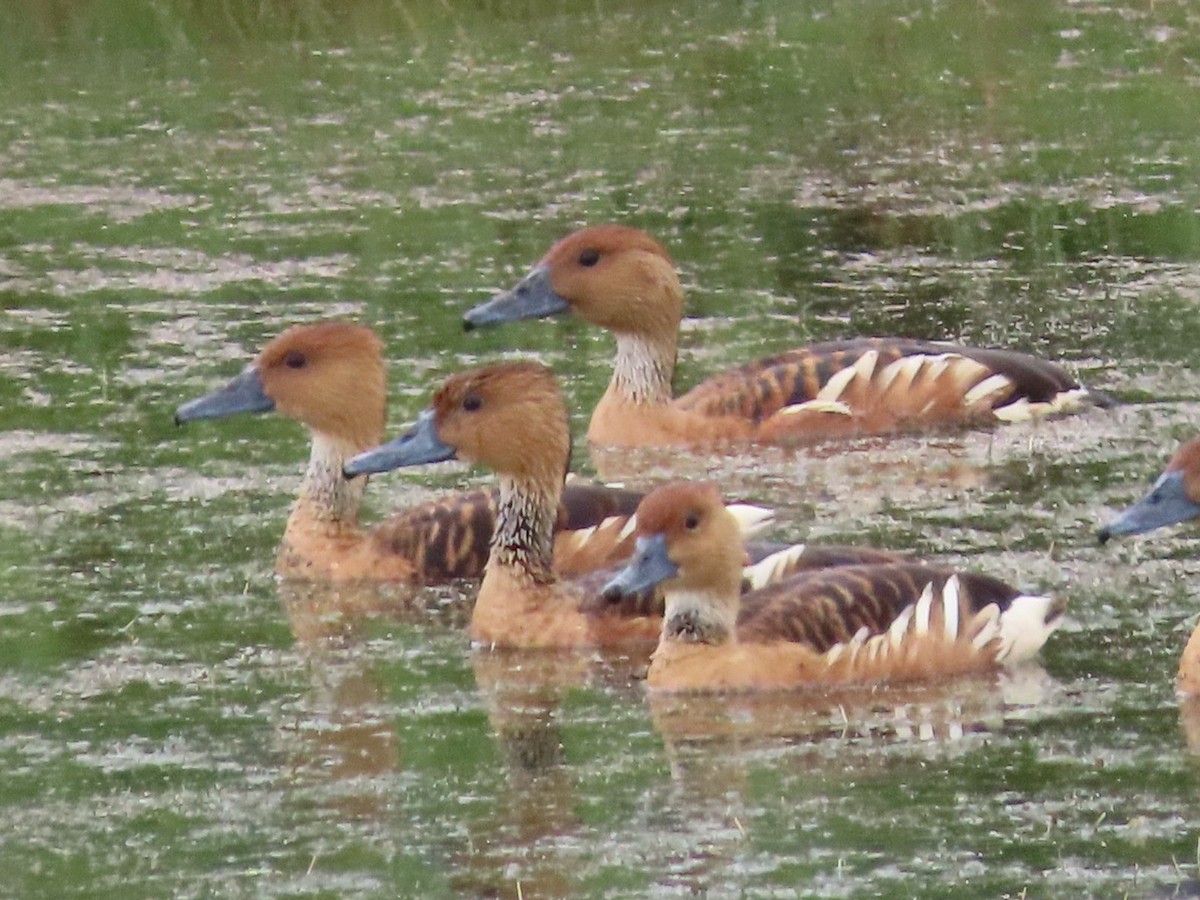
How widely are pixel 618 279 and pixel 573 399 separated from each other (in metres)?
0.72

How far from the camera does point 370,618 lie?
374 inches

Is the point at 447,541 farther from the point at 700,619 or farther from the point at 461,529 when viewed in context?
the point at 700,619

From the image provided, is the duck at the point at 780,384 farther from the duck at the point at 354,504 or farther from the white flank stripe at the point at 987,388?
the duck at the point at 354,504

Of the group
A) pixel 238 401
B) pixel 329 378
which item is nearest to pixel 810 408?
pixel 329 378

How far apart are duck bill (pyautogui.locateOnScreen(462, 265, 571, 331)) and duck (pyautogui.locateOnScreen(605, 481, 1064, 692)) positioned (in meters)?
3.40

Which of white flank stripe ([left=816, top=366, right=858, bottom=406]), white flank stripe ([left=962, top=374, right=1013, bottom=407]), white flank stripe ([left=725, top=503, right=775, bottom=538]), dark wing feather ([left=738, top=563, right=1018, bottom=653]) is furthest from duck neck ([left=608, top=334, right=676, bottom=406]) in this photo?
dark wing feather ([left=738, top=563, right=1018, bottom=653])

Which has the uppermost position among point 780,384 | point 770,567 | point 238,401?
point 238,401

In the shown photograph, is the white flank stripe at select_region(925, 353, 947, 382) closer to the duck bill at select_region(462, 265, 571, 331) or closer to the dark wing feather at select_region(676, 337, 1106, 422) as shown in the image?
the dark wing feather at select_region(676, 337, 1106, 422)

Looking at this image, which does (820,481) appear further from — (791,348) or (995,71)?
(995,71)

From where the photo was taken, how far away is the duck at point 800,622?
8336 mm

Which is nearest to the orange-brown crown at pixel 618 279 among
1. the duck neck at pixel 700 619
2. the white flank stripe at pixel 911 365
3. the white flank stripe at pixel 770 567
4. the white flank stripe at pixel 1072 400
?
the white flank stripe at pixel 911 365

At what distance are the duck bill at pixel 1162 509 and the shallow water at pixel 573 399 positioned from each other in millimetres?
306

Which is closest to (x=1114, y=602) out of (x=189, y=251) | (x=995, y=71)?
(x=189, y=251)

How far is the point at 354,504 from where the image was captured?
10.3m
